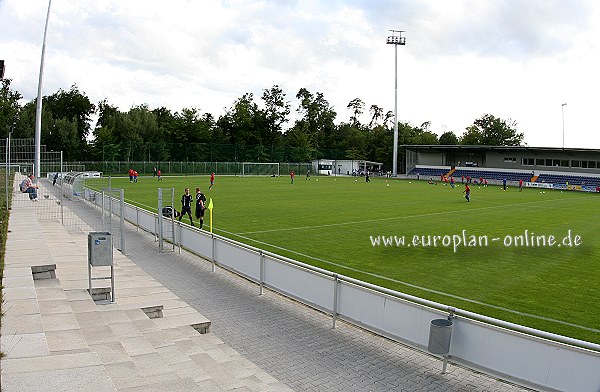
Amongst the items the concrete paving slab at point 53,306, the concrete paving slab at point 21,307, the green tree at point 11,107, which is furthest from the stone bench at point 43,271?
the green tree at point 11,107

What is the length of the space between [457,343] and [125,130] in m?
101

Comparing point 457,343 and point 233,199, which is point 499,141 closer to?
point 233,199

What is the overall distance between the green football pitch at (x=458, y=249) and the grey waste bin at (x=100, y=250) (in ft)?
22.0

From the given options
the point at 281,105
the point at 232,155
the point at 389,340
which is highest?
the point at 281,105

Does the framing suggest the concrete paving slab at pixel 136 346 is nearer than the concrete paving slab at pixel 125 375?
No

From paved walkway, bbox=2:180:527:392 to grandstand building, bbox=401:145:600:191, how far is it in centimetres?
6558

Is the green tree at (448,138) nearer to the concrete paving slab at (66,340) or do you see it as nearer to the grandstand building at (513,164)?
the grandstand building at (513,164)

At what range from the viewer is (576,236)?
22.7 meters

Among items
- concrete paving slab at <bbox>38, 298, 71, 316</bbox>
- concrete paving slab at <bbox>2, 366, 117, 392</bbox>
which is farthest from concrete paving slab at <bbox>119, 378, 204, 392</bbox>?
concrete paving slab at <bbox>38, 298, 71, 316</bbox>

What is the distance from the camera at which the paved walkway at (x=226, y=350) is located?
6.36 meters

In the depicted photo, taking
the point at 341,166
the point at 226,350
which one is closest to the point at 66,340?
the point at 226,350

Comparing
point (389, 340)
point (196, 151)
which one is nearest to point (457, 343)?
point (389, 340)

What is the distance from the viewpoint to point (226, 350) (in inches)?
324

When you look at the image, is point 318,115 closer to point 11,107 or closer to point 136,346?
point 11,107
